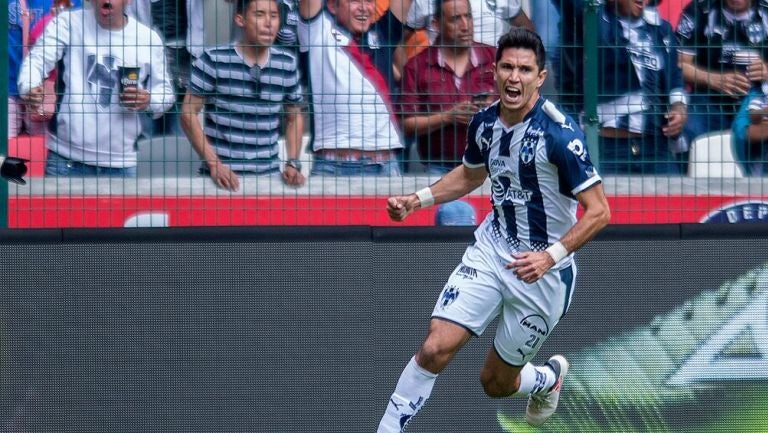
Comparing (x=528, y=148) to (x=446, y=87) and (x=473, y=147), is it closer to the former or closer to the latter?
(x=473, y=147)

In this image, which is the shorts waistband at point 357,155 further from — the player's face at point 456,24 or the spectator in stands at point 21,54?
the spectator in stands at point 21,54

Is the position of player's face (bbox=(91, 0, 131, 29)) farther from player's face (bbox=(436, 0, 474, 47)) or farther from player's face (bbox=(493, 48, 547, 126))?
player's face (bbox=(493, 48, 547, 126))

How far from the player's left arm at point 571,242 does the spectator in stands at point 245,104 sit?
6.26ft

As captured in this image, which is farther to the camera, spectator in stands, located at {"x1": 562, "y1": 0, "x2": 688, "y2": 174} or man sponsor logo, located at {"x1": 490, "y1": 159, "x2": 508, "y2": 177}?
spectator in stands, located at {"x1": 562, "y1": 0, "x2": 688, "y2": 174}

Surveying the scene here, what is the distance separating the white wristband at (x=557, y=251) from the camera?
6.65 metres

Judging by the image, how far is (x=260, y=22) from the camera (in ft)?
26.5

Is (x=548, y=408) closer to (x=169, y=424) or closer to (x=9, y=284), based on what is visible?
(x=169, y=424)

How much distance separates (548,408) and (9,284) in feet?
10.2

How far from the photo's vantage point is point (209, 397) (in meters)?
8.27

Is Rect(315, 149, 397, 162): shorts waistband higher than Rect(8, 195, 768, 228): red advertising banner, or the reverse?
Rect(315, 149, 397, 162): shorts waistband

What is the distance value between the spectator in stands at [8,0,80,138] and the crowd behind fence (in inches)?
0.4

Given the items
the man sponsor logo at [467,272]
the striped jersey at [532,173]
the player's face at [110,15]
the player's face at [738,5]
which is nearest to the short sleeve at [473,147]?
the striped jersey at [532,173]

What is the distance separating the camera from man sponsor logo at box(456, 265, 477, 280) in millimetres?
7141

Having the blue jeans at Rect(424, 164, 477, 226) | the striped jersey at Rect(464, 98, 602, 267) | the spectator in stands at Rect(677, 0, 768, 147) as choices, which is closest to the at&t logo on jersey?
the striped jersey at Rect(464, 98, 602, 267)
